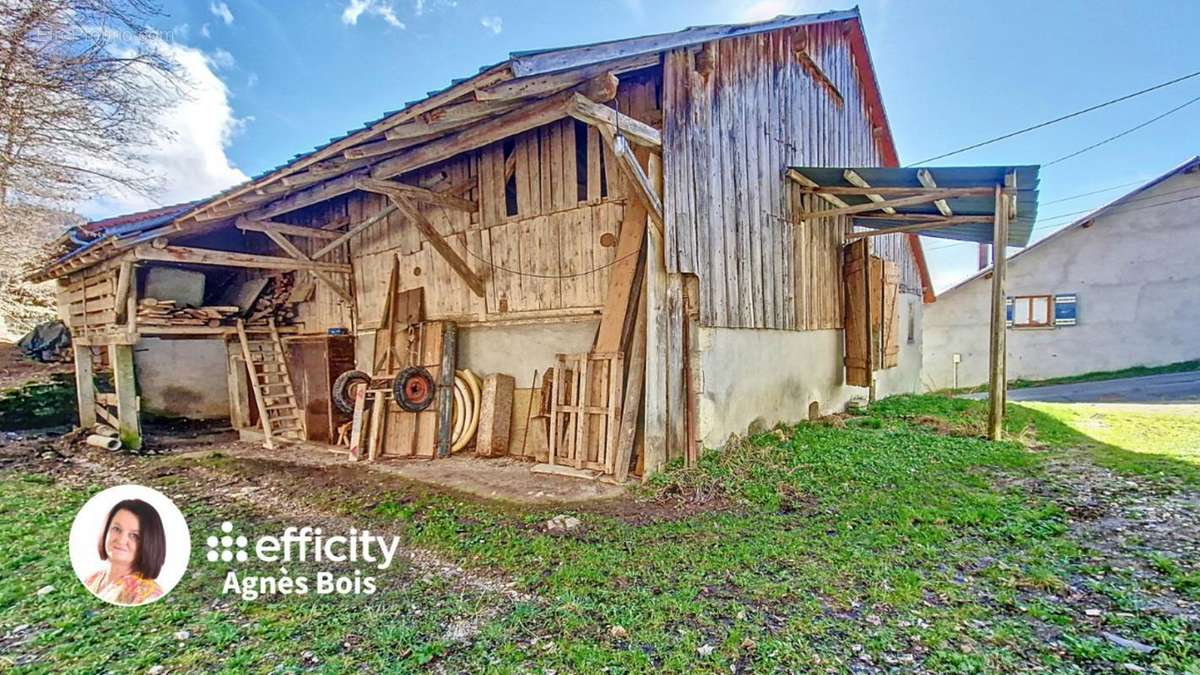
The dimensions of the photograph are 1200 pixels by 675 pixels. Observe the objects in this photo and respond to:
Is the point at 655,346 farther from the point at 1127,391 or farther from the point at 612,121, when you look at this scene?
the point at 1127,391

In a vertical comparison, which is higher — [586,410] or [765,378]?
[765,378]

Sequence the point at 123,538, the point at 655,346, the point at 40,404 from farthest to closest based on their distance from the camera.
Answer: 1. the point at 40,404
2. the point at 655,346
3. the point at 123,538

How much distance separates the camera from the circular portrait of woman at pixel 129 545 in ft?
7.72

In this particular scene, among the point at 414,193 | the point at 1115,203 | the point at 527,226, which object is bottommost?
the point at 527,226

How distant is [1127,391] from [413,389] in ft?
46.0

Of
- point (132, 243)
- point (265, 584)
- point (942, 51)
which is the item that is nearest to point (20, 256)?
point (132, 243)

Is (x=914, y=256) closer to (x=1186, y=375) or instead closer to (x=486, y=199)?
(x=1186, y=375)

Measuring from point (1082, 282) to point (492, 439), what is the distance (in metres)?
16.4

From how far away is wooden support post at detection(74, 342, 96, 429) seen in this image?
7.88 meters

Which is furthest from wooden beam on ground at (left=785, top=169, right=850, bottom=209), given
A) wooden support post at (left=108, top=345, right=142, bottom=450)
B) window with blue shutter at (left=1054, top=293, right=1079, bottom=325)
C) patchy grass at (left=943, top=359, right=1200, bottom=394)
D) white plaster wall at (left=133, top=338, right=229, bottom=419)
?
window with blue shutter at (left=1054, top=293, right=1079, bottom=325)

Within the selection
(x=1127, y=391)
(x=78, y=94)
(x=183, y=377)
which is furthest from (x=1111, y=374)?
(x=78, y=94)

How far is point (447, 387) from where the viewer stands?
627 centimetres

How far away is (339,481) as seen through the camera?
5.21 m

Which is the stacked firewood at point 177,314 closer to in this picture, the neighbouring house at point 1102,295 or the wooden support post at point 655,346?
the wooden support post at point 655,346
